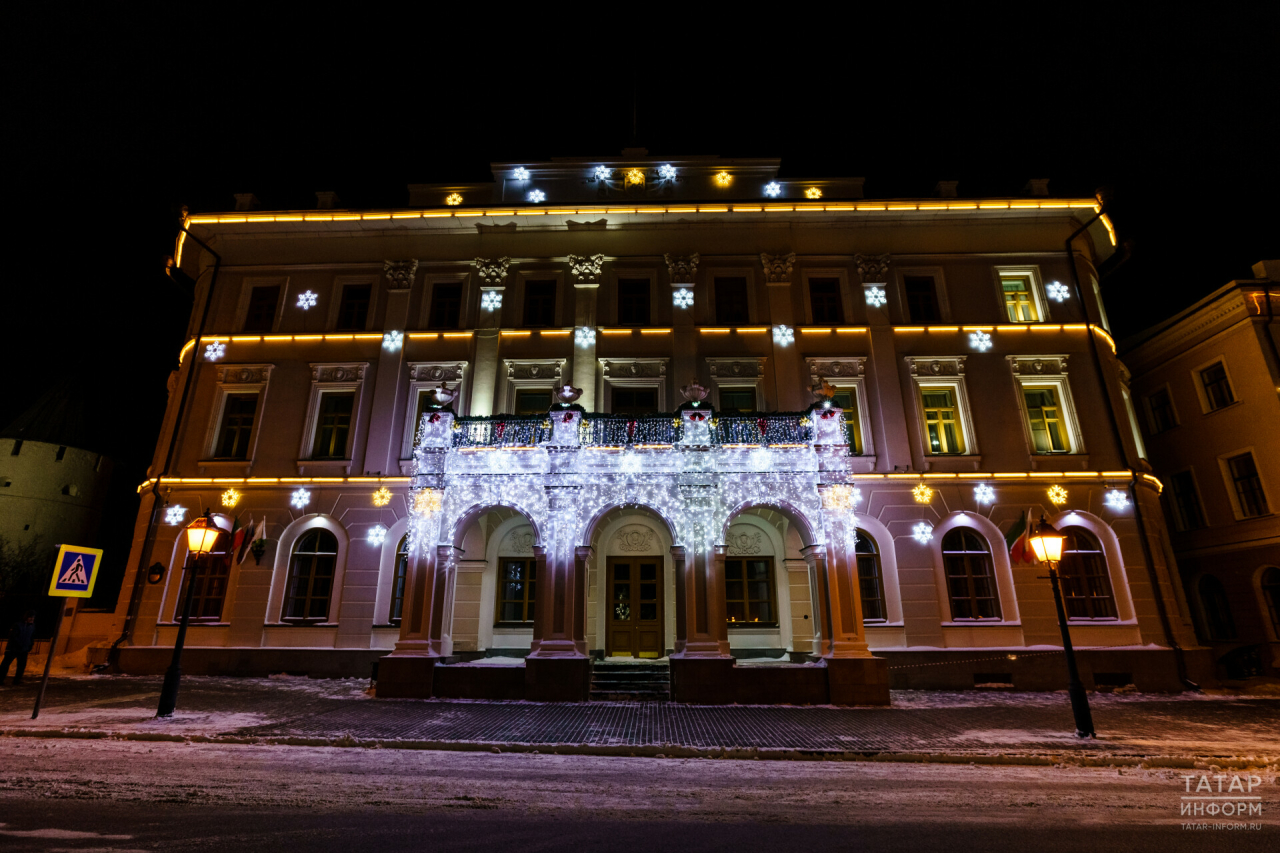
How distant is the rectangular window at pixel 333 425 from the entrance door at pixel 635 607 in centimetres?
960

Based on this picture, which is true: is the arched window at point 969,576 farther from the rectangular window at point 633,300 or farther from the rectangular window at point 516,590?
the rectangular window at point 516,590

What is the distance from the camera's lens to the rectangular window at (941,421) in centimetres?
1847

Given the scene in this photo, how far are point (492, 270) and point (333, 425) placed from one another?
743 centimetres

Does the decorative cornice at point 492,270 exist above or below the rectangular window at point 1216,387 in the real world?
above

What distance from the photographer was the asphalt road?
5246mm

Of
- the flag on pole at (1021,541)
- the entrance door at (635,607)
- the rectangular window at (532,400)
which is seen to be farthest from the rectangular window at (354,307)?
the flag on pole at (1021,541)

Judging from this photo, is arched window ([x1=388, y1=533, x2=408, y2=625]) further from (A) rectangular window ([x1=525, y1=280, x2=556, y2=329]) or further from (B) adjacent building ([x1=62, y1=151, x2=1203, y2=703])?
(A) rectangular window ([x1=525, y1=280, x2=556, y2=329])

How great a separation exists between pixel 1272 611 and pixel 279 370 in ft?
112

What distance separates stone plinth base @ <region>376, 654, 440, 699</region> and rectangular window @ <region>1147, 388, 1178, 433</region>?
28.2 m

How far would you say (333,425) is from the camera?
19375 millimetres

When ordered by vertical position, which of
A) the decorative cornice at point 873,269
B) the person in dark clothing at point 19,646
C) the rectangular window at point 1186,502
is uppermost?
the decorative cornice at point 873,269

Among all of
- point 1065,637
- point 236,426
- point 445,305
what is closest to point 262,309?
point 236,426

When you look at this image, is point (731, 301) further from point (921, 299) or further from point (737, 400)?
point (921, 299)

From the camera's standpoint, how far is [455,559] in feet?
50.2
